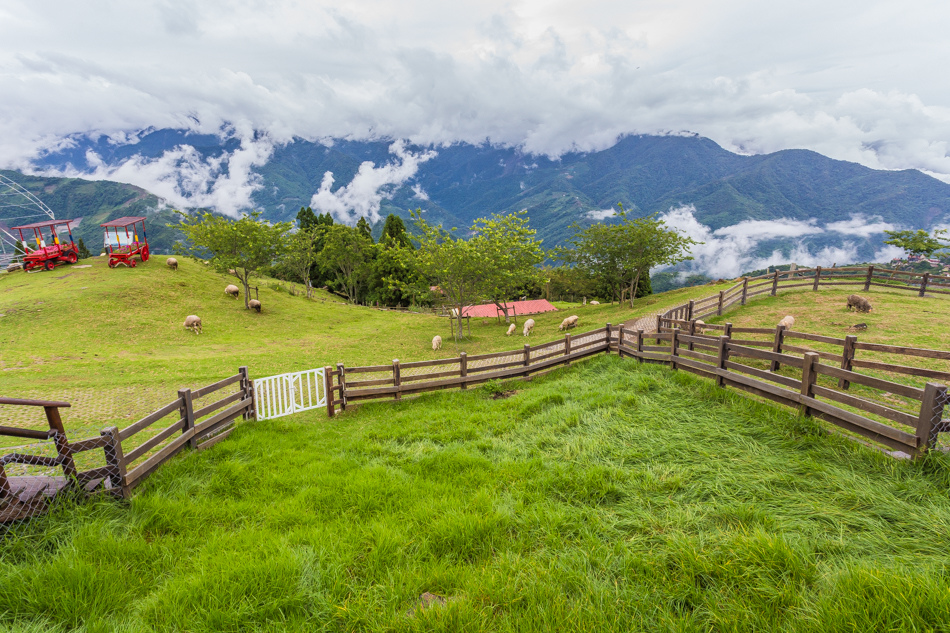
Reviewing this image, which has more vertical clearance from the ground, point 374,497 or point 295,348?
point 374,497

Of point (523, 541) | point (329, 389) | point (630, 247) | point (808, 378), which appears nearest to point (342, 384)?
point (329, 389)

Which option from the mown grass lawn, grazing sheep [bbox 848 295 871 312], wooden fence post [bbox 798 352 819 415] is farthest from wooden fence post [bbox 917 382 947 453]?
grazing sheep [bbox 848 295 871 312]

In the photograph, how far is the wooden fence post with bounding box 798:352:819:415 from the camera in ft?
19.7

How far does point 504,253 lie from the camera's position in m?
25.5

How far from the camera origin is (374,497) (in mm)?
4738

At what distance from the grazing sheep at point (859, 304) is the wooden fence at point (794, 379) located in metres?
6.81

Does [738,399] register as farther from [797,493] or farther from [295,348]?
[295,348]

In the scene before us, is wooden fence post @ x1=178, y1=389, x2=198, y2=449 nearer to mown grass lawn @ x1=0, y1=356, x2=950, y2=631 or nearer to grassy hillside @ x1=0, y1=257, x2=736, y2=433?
mown grass lawn @ x1=0, y1=356, x2=950, y2=631

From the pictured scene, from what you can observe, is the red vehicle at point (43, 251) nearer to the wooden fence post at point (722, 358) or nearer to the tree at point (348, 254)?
the tree at point (348, 254)

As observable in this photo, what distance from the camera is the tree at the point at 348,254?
43969mm

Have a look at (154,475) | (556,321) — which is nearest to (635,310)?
(556,321)

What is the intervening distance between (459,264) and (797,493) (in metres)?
18.6

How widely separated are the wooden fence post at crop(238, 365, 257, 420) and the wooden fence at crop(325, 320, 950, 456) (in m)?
1.62

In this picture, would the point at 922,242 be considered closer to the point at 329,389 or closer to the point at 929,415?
the point at 929,415
